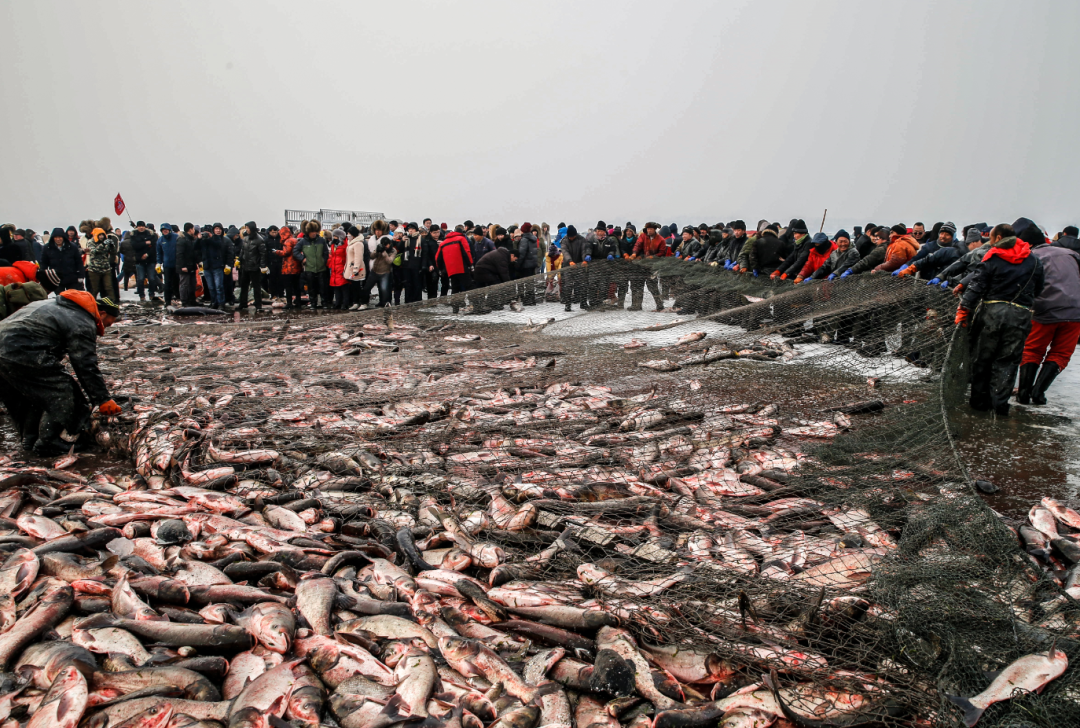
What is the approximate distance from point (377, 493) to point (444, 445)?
98 centimetres

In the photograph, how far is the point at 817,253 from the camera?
10906mm

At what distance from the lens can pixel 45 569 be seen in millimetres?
3484

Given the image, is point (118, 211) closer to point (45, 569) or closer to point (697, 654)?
point (45, 569)

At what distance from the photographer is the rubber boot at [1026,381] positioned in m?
7.35

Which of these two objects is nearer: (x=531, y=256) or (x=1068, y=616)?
(x=1068, y=616)

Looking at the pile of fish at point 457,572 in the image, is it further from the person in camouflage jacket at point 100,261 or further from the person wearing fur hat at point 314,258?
the person in camouflage jacket at point 100,261

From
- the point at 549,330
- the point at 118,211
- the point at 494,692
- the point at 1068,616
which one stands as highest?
the point at 118,211

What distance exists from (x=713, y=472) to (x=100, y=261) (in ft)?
51.1

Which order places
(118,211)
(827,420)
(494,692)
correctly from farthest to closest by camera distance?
(118,211) < (827,420) < (494,692)

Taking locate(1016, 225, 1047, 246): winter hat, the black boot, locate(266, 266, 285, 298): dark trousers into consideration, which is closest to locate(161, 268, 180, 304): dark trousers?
locate(266, 266, 285, 298): dark trousers

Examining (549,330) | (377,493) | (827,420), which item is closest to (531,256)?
(549,330)

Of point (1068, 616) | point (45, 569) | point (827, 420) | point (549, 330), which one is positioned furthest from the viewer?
point (549, 330)

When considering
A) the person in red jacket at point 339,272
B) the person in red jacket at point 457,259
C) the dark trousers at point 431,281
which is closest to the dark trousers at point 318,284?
the person in red jacket at point 339,272

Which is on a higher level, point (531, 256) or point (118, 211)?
point (118, 211)
